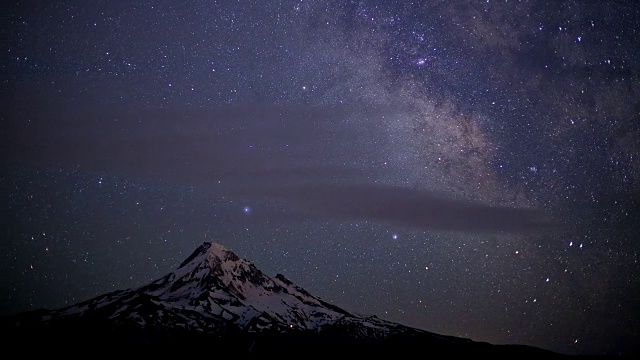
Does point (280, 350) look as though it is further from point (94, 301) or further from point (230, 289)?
point (94, 301)

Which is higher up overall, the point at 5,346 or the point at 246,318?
the point at 246,318

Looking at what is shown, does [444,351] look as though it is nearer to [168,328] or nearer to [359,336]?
[359,336]

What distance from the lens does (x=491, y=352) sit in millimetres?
155000

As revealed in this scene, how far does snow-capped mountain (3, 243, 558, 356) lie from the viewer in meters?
131

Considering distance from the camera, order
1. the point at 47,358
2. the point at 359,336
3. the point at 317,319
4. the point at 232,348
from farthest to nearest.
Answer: the point at 317,319
the point at 359,336
the point at 232,348
the point at 47,358

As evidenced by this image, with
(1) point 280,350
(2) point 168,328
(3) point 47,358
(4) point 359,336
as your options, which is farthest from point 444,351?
(3) point 47,358

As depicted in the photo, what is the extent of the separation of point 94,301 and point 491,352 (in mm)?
154716

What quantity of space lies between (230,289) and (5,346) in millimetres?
90991

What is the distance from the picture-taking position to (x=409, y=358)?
138 metres

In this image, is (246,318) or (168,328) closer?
(168,328)

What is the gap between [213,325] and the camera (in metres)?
152

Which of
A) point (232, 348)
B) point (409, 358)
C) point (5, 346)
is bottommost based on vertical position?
point (5, 346)

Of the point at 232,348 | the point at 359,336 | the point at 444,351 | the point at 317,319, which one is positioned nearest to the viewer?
the point at 232,348

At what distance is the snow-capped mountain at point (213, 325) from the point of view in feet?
429
